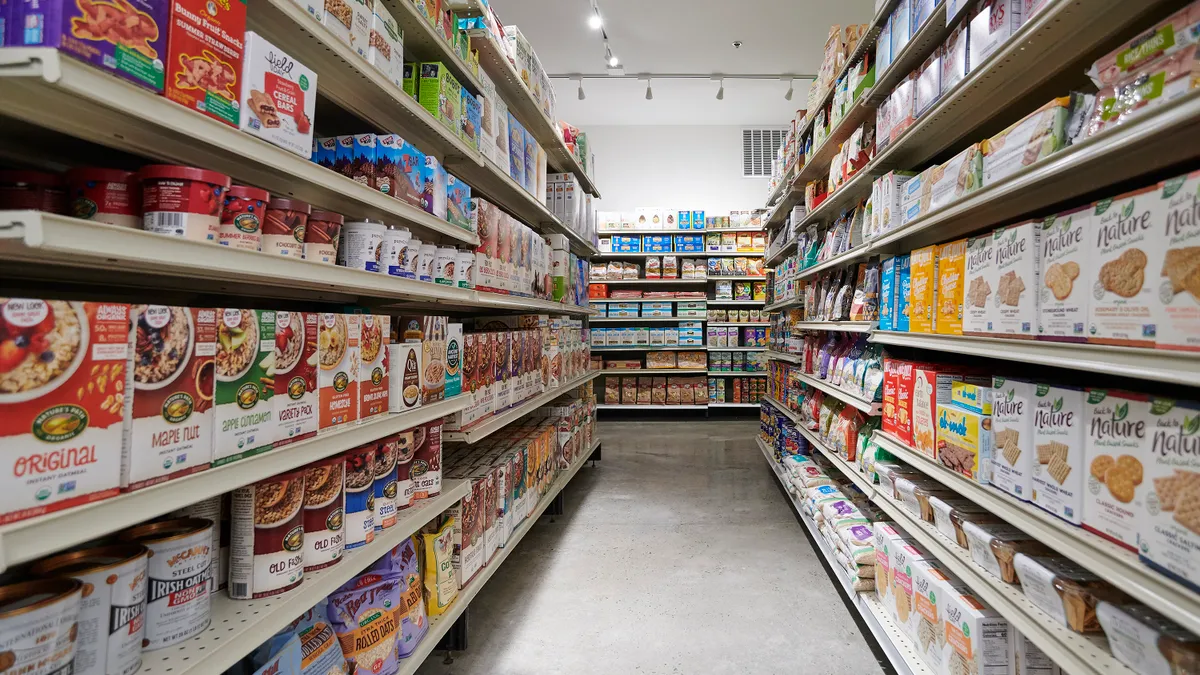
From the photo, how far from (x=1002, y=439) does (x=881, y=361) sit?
96 centimetres

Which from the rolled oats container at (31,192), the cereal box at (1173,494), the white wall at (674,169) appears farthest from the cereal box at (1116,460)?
Result: the white wall at (674,169)

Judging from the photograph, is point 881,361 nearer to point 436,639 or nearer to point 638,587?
point 638,587

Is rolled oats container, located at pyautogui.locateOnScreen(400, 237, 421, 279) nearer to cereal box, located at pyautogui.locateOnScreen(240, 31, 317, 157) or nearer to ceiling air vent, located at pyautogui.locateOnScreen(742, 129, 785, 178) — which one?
cereal box, located at pyautogui.locateOnScreen(240, 31, 317, 157)

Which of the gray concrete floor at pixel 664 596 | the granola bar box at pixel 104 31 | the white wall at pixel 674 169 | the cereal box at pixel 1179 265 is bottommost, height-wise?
the gray concrete floor at pixel 664 596

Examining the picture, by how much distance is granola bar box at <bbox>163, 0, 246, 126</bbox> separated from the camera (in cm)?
85

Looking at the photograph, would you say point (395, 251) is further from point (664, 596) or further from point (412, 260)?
point (664, 596)

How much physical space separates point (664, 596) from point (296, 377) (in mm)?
2063

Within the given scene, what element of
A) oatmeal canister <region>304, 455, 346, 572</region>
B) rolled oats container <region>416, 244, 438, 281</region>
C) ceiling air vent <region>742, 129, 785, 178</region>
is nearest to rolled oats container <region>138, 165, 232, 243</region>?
oatmeal canister <region>304, 455, 346, 572</region>

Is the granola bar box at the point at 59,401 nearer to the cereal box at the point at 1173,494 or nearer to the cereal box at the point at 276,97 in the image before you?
the cereal box at the point at 276,97

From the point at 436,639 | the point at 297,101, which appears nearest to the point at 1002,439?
the point at 436,639

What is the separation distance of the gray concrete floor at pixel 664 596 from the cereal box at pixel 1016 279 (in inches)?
56.6

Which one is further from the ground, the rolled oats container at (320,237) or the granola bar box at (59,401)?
the rolled oats container at (320,237)

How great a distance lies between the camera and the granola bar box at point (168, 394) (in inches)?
31.4

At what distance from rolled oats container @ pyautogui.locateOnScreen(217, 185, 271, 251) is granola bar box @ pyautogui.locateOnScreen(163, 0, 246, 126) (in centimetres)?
13
